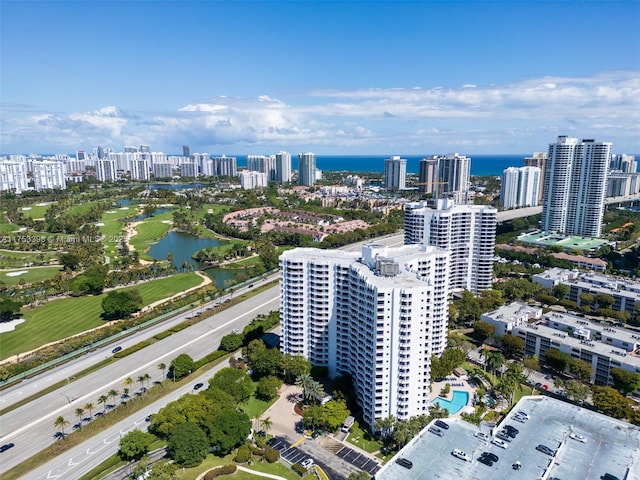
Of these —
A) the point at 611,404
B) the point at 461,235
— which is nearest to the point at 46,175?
the point at 461,235

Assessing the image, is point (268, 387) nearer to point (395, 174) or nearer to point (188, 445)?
point (188, 445)

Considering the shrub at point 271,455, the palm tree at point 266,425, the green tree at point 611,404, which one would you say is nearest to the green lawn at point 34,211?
the palm tree at point 266,425

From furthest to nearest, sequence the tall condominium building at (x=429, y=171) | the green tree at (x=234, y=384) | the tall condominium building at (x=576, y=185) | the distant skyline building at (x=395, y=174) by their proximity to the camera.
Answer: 1. the distant skyline building at (x=395, y=174)
2. the tall condominium building at (x=429, y=171)
3. the tall condominium building at (x=576, y=185)
4. the green tree at (x=234, y=384)

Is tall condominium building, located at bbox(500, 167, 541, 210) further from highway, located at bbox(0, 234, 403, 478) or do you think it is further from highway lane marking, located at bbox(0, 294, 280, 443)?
highway lane marking, located at bbox(0, 294, 280, 443)

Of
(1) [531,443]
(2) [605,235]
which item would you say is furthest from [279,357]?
(2) [605,235]

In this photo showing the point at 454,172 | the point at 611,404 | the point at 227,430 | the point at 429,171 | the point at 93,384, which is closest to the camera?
the point at 227,430

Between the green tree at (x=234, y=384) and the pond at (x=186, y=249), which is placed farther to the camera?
the pond at (x=186, y=249)

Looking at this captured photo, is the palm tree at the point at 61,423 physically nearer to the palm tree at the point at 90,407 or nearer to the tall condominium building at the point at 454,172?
the palm tree at the point at 90,407
